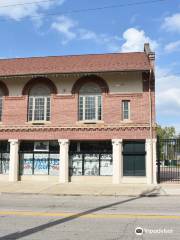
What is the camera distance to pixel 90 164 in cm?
2595

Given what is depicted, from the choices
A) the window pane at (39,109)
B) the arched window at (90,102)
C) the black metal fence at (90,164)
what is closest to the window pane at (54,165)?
the black metal fence at (90,164)

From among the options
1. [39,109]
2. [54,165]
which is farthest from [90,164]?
[39,109]

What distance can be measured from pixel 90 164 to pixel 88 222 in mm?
15173

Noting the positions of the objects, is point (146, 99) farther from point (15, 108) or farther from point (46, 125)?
point (15, 108)

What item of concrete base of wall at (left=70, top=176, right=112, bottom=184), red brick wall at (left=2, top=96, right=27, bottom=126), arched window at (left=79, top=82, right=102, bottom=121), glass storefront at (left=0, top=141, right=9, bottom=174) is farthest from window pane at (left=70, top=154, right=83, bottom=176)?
glass storefront at (left=0, top=141, right=9, bottom=174)

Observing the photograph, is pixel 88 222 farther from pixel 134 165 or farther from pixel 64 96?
pixel 64 96

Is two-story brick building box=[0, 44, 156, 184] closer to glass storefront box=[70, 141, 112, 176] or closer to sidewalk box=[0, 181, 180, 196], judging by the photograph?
glass storefront box=[70, 141, 112, 176]

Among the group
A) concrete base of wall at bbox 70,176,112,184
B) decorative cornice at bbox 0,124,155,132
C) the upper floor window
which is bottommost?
concrete base of wall at bbox 70,176,112,184

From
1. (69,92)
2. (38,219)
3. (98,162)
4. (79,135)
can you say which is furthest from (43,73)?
(38,219)

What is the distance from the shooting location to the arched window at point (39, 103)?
26625 mm

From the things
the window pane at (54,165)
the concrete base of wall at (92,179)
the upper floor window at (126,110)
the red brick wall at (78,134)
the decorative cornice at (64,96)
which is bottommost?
the concrete base of wall at (92,179)

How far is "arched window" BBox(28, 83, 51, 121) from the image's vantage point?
26625 mm

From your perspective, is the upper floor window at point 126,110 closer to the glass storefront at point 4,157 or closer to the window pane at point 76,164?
the window pane at point 76,164

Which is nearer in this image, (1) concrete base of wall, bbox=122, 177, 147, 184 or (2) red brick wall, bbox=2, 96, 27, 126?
(1) concrete base of wall, bbox=122, 177, 147, 184
